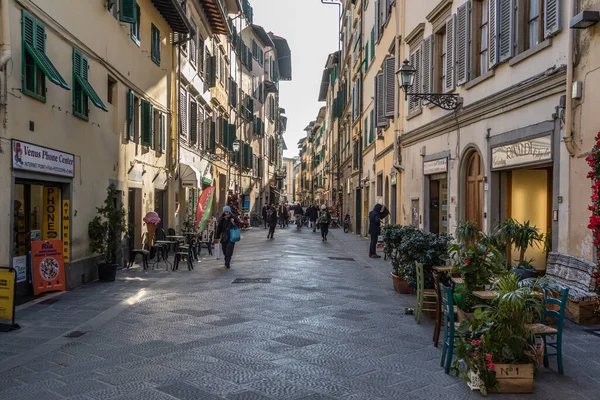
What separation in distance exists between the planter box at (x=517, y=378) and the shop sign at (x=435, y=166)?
32.2ft

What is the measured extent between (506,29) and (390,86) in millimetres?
9130

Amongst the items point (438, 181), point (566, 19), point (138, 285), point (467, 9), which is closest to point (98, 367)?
point (138, 285)

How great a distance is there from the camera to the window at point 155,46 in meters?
17.6

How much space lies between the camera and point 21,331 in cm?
776

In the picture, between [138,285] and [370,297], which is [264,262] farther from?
[370,297]

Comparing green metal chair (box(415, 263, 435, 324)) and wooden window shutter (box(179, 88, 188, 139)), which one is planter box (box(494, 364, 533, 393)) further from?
wooden window shutter (box(179, 88, 188, 139))

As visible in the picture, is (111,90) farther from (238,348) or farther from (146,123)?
(238,348)

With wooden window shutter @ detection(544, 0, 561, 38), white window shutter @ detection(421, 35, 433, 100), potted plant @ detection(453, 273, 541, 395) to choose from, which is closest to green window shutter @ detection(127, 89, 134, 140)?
white window shutter @ detection(421, 35, 433, 100)

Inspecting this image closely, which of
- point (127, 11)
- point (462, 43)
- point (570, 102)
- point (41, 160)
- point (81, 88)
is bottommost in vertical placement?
point (41, 160)

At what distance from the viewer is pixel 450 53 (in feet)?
46.1

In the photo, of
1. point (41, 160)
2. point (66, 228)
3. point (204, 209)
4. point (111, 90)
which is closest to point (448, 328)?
point (41, 160)

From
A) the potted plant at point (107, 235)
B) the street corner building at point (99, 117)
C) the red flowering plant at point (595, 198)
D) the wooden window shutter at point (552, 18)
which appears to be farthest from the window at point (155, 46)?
the red flowering plant at point (595, 198)

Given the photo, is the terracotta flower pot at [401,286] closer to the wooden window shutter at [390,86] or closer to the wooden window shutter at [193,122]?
the wooden window shutter at [390,86]

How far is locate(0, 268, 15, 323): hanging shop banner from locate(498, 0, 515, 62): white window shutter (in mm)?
8546
